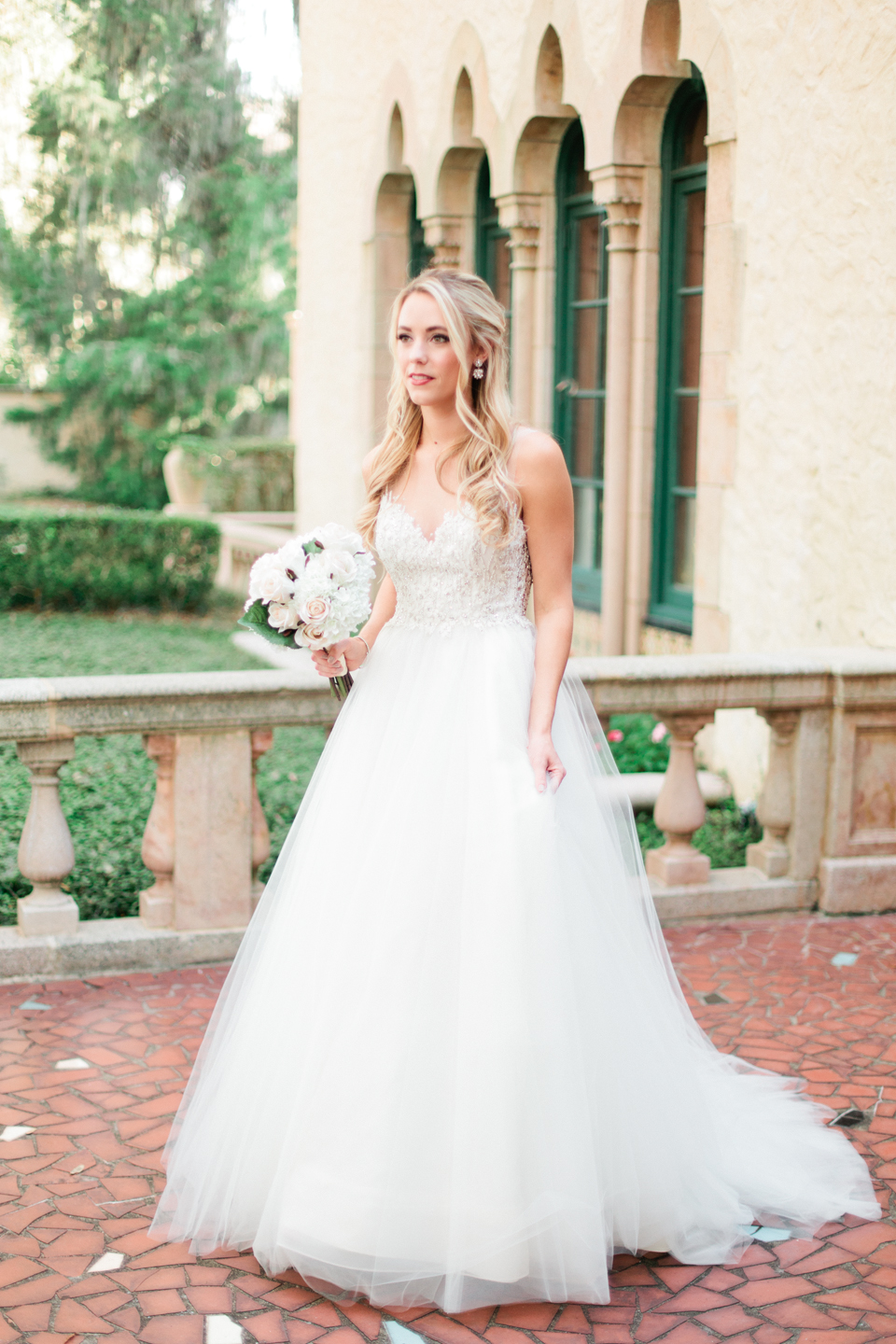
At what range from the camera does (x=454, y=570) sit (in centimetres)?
279

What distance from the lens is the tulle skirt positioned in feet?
8.07

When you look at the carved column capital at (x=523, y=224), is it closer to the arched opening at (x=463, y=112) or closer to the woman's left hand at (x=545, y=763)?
the arched opening at (x=463, y=112)

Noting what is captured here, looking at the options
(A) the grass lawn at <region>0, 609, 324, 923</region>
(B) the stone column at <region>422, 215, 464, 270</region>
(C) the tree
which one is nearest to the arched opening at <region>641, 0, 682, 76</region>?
(B) the stone column at <region>422, 215, 464, 270</region>

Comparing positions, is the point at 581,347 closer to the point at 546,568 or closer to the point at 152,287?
the point at 546,568

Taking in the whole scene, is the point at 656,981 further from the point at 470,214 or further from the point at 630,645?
the point at 470,214

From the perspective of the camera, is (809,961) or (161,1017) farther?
(809,961)

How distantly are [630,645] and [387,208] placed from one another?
4.85 m

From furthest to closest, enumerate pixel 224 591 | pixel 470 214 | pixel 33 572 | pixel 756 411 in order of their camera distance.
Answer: pixel 224 591
pixel 33 572
pixel 470 214
pixel 756 411

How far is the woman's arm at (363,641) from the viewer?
286 centimetres

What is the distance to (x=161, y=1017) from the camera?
379 centimetres

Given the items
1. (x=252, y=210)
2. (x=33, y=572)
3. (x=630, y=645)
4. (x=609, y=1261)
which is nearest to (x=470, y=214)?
(x=630, y=645)

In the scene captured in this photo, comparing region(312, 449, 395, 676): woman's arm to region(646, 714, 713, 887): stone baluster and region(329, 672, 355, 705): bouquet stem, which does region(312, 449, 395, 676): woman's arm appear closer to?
region(329, 672, 355, 705): bouquet stem

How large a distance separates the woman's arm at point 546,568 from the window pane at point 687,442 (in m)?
4.43

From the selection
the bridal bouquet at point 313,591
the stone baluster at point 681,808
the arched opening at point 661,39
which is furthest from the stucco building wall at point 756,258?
the bridal bouquet at point 313,591
